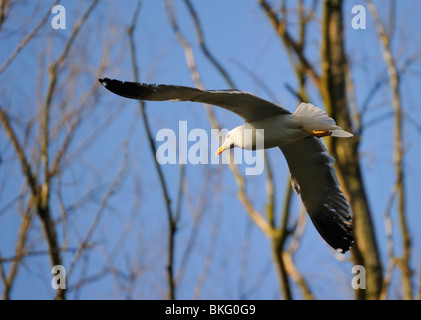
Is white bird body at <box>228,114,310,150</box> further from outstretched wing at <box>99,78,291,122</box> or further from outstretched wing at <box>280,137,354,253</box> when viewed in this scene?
outstretched wing at <box>280,137,354,253</box>

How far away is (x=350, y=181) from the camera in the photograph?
9.76 meters

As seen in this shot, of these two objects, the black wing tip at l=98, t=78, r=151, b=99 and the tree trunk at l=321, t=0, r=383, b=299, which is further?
the tree trunk at l=321, t=0, r=383, b=299

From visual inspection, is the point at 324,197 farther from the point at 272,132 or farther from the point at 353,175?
the point at 353,175

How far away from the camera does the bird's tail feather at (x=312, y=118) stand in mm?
5219

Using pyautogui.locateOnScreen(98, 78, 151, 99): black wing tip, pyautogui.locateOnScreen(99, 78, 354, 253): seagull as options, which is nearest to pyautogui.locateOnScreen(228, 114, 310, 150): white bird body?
pyautogui.locateOnScreen(99, 78, 354, 253): seagull

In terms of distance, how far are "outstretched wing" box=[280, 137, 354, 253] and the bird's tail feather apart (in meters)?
0.73

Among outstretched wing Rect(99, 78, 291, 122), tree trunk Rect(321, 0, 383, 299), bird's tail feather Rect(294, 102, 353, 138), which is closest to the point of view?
outstretched wing Rect(99, 78, 291, 122)

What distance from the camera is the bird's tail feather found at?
17.1 ft

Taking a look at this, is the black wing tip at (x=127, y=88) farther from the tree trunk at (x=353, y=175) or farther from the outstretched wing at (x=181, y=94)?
the tree trunk at (x=353, y=175)

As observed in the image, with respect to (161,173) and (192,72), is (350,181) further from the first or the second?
(161,173)

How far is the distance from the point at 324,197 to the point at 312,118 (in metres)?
1.13

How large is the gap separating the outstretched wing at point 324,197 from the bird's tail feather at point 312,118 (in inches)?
28.6

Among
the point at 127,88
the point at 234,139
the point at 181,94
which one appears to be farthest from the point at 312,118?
the point at 127,88
